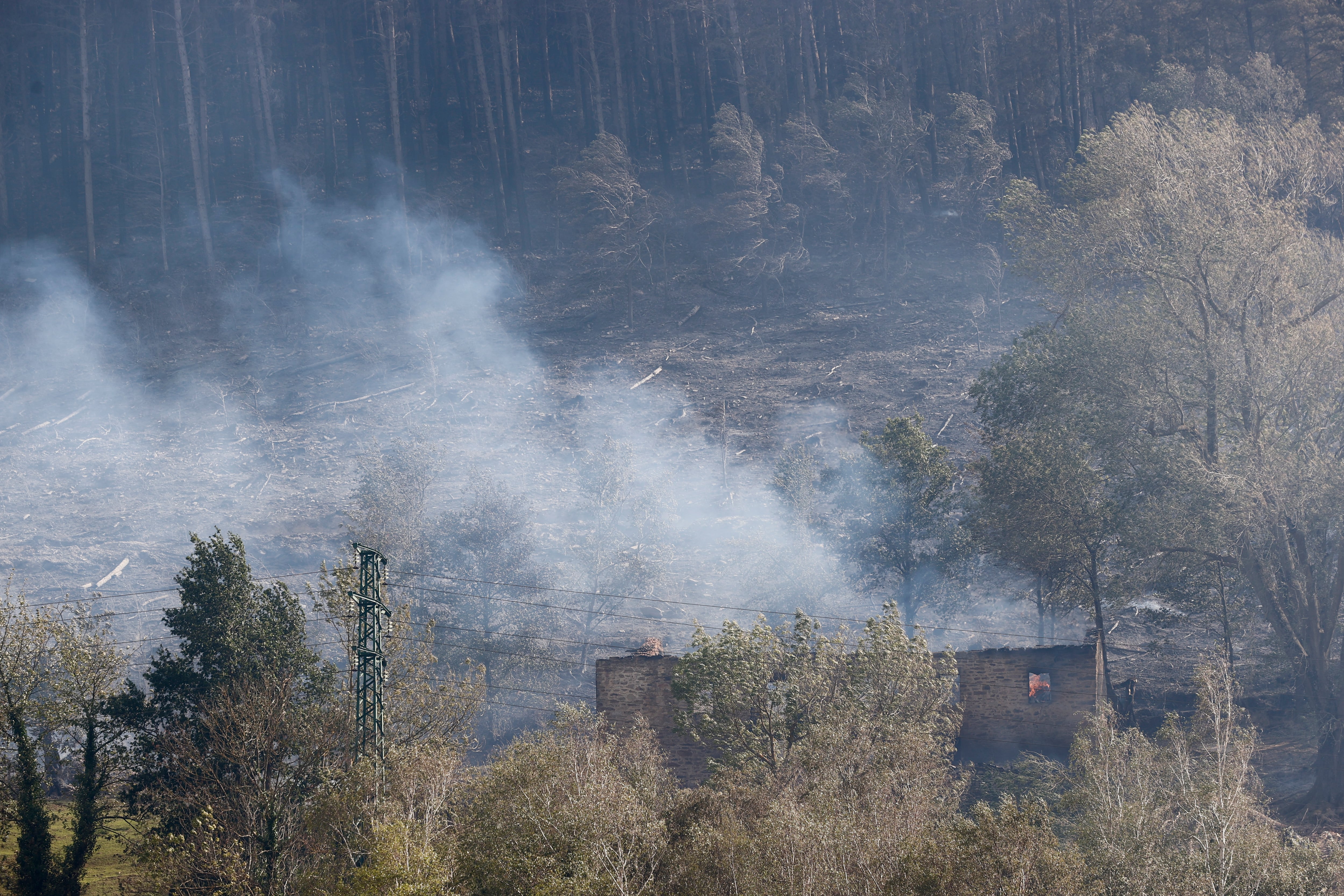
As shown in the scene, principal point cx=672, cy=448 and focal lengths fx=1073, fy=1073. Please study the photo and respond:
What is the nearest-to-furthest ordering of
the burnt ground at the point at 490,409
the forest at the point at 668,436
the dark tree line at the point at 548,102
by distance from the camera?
the forest at the point at 668,436 < the burnt ground at the point at 490,409 < the dark tree line at the point at 548,102

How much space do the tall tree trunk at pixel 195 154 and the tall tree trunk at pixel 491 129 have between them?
1678 centimetres

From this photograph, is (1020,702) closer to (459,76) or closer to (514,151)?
(514,151)

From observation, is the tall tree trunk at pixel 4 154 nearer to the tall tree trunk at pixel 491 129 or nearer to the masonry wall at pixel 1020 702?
the tall tree trunk at pixel 491 129

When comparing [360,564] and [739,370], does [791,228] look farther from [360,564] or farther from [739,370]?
[360,564]

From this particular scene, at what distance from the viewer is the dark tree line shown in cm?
6144

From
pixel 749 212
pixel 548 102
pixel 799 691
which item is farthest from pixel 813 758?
pixel 548 102

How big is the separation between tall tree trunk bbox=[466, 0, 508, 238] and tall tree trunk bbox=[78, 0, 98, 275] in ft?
72.8

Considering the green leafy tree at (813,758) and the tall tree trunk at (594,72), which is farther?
the tall tree trunk at (594,72)

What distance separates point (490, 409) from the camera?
175 feet

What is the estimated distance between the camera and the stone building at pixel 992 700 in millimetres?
29094

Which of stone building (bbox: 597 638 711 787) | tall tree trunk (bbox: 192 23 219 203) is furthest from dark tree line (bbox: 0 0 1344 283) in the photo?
stone building (bbox: 597 638 711 787)

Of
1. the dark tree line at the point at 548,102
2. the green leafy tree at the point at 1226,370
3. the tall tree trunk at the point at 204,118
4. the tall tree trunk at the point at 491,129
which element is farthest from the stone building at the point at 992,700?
the tall tree trunk at the point at 204,118

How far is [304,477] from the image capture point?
4919cm

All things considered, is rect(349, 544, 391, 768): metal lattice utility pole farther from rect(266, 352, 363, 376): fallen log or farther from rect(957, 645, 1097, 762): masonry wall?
rect(266, 352, 363, 376): fallen log
